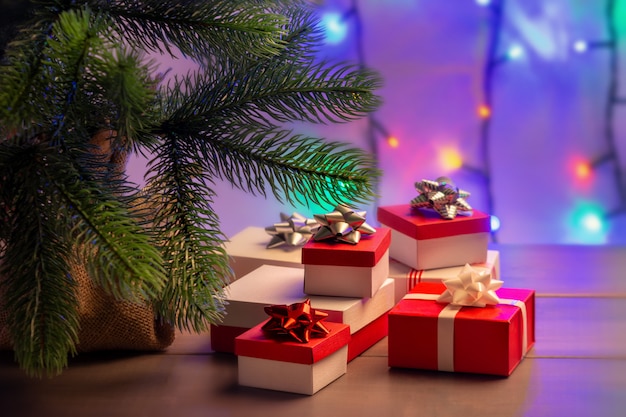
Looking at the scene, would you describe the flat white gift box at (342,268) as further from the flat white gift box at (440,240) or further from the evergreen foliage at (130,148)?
the evergreen foliage at (130,148)

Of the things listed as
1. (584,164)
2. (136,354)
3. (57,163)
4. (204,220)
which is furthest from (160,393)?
(584,164)

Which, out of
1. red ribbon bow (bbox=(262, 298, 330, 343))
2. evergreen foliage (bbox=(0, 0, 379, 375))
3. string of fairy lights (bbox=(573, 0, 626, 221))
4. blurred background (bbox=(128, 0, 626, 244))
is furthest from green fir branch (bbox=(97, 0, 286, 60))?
string of fairy lights (bbox=(573, 0, 626, 221))

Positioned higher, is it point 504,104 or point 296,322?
point 504,104

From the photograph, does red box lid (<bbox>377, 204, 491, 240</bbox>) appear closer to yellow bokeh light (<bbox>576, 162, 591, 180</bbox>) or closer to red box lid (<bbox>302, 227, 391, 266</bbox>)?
red box lid (<bbox>302, 227, 391, 266</bbox>)

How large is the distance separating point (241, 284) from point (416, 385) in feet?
1.00

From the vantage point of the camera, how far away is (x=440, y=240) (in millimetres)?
1211

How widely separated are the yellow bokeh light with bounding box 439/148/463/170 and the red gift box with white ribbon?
869 mm

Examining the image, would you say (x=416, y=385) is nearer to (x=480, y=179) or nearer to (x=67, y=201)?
(x=67, y=201)

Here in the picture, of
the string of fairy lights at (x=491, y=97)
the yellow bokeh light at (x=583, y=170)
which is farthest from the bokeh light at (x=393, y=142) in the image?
the yellow bokeh light at (x=583, y=170)

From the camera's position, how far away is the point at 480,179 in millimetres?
1883

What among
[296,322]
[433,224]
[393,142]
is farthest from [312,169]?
[393,142]

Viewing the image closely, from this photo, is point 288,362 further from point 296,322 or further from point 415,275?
point 415,275

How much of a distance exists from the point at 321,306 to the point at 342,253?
0.07 m

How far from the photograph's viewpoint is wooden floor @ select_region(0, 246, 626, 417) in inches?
34.5
